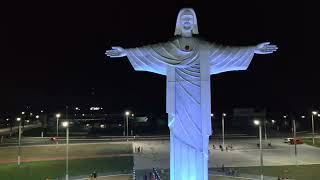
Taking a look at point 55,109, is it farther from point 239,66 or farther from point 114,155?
point 239,66

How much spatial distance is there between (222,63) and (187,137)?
4.22m

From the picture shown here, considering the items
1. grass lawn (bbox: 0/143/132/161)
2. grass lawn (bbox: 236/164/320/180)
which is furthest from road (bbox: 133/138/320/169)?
grass lawn (bbox: 0/143/132/161)

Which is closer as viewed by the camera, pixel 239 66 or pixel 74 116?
pixel 239 66

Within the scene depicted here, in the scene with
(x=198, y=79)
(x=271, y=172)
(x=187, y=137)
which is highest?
(x=198, y=79)

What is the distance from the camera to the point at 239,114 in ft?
432

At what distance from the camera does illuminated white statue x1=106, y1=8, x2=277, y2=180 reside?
19.6m

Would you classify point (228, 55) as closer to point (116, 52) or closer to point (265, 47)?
point (265, 47)

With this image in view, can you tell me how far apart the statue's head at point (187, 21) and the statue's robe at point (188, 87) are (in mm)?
478

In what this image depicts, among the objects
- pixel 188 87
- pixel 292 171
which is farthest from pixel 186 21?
pixel 292 171

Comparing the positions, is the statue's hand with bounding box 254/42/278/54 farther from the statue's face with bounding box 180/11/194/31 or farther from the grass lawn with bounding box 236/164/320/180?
the grass lawn with bounding box 236/164/320/180

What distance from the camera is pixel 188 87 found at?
65.3 feet

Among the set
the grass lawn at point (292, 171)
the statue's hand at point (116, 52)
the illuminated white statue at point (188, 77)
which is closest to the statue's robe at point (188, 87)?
the illuminated white statue at point (188, 77)

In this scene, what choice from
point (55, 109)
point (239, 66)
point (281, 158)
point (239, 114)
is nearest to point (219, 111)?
point (239, 114)

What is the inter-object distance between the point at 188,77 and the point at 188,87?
0.51 meters
